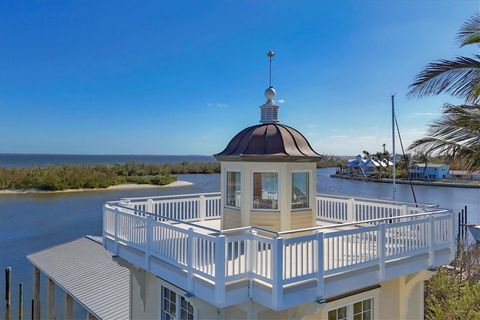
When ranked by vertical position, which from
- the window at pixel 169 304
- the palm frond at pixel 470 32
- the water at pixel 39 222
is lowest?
the water at pixel 39 222

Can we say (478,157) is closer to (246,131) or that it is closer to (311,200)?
(311,200)

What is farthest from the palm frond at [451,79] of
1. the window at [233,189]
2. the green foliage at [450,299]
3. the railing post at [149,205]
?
the railing post at [149,205]

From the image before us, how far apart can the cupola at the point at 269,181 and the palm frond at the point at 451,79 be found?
9.01ft

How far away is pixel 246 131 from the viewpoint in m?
8.08

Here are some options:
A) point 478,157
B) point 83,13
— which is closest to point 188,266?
point 478,157

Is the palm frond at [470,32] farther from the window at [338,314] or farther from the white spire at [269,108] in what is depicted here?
the window at [338,314]

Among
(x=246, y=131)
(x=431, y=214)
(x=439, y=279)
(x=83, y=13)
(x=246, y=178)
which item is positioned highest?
(x=83, y=13)

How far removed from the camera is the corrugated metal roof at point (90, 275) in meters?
9.46

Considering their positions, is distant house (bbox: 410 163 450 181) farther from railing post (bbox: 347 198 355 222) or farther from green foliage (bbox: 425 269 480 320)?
railing post (bbox: 347 198 355 222)

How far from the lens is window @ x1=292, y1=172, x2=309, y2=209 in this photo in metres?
7.39

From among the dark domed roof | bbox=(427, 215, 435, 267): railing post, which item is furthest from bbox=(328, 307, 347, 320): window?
the dark domed roof

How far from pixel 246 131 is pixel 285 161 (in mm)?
1384

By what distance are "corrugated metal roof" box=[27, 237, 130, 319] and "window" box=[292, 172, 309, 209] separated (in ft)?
16.8

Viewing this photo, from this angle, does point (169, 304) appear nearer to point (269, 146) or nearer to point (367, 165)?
point (269, 146)
